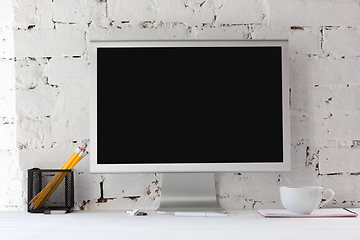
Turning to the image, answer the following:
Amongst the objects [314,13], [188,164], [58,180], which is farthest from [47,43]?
[314,13]

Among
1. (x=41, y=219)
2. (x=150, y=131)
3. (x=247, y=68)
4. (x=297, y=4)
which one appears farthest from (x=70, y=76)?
(x=297, y=4)

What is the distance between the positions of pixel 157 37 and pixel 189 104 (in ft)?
1.04

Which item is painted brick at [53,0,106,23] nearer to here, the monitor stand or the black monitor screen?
the black monitor screen

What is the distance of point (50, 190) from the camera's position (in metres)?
1.21

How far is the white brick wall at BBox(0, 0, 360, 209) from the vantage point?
1309 mm

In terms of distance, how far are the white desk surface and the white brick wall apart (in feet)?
0.56

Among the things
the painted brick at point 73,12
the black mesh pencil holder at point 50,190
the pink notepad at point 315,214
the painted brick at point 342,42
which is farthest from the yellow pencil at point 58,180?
the painted brick at point 342,42

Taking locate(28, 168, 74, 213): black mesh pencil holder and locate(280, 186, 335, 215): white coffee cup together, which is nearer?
locate(280, 186, 335, 215): white coffee cup

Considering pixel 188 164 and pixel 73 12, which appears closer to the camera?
pixel 188 164

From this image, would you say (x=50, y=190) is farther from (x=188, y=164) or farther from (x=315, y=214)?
(x=315, y=214)

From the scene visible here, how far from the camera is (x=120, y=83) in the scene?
1218 millimetres

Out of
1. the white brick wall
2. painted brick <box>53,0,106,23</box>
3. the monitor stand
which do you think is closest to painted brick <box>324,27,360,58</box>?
the white brick wall

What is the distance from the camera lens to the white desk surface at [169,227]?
0.90m

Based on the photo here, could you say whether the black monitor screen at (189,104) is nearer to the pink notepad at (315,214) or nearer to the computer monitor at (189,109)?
the computer monitor at (189,109)
